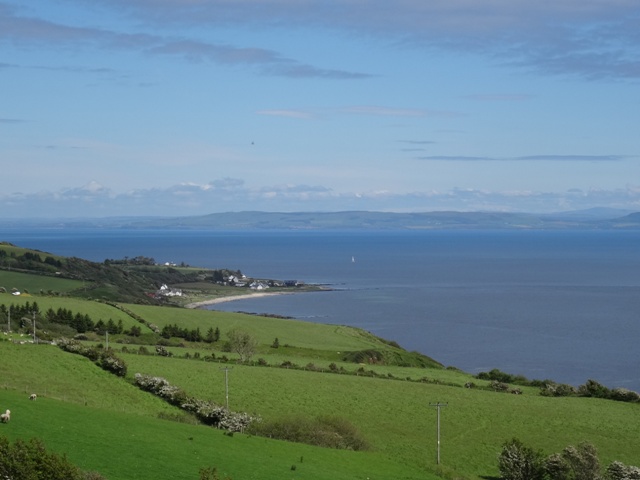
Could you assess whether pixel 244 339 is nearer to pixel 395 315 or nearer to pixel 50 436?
→ pixel 50 436

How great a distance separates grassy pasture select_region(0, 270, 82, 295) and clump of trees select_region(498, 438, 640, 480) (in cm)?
8492

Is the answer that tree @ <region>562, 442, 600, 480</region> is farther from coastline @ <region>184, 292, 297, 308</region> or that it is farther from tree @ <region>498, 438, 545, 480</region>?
coastline @ <region>184, 292, 297, 308</region>

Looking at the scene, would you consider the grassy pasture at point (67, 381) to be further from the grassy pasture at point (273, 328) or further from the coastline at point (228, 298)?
the coastline at point (228, 298)

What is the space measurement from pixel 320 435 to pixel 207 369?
16888 mm

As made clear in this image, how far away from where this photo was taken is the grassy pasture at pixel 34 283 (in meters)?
110

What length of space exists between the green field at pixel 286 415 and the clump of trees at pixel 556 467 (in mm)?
1693

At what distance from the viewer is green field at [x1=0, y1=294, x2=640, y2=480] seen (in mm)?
26508

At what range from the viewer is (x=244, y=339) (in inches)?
2522

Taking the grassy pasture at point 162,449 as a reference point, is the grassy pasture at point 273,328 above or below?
below

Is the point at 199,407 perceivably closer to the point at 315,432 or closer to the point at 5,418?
the point at 315,432

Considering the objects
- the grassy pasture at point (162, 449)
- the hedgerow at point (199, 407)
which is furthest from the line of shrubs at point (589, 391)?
the hedgerow at point (199, 407)

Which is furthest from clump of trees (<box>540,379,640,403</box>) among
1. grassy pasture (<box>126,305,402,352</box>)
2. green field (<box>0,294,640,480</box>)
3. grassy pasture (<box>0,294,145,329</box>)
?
grassy pasture (<box>0,294,145,329</box>)

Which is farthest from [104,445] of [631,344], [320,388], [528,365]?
[631,344]

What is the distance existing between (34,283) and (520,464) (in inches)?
3667
